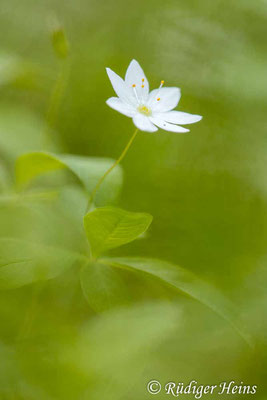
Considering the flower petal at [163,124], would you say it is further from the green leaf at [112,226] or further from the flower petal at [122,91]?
the green leaf at [112,226]

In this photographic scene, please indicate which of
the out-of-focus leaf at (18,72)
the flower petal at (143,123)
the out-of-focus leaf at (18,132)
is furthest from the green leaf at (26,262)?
the out-of-focus leaf at (18,72)

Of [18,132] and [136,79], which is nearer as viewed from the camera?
[136,79]

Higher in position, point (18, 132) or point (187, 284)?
point (18, 132)

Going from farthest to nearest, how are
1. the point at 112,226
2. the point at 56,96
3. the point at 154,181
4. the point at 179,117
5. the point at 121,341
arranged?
the point at 56,96
the point at 154,181
the point at 179,117
the point at 112,226
the point at 121,341

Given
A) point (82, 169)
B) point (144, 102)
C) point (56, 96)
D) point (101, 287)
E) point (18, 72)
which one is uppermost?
point (56, 96)

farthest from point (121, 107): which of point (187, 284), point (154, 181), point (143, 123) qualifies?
point (154, 181)

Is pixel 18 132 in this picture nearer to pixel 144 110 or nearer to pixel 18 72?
pixel 18 72

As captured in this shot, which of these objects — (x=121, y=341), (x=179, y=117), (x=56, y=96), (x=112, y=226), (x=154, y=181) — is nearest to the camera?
(x=121, y=341)
